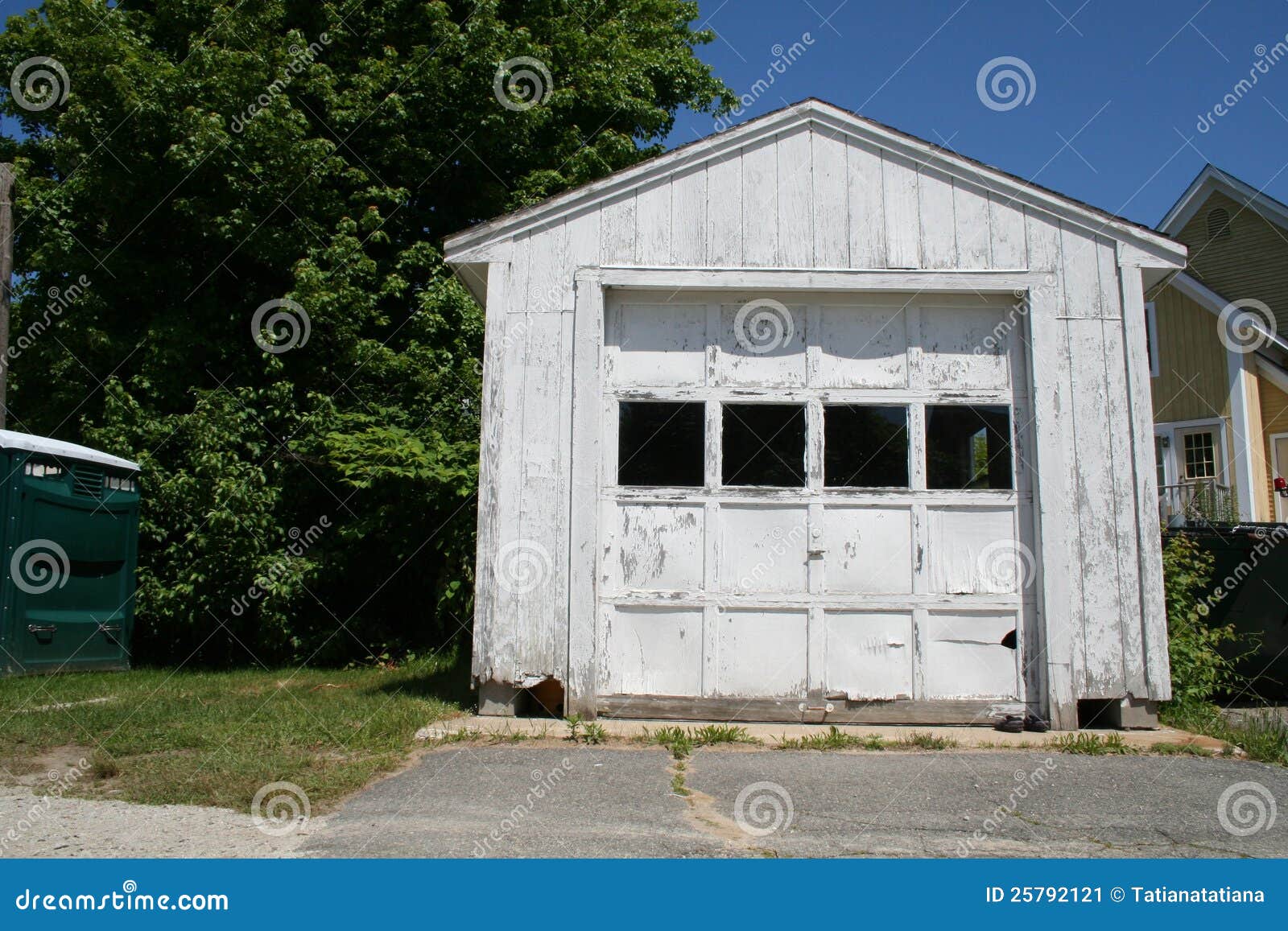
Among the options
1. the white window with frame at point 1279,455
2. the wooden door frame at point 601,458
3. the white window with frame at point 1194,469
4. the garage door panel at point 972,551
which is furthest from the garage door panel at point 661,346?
the white window with frame at point 1279,455

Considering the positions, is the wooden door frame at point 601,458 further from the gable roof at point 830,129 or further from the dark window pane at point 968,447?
the gable roof at point 830,129

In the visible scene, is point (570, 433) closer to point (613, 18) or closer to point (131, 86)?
point (131, 86)

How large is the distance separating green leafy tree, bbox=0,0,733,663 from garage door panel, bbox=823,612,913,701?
430 cm

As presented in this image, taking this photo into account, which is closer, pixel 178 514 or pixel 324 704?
pixel 324 704

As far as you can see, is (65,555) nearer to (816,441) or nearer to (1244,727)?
(816,441)

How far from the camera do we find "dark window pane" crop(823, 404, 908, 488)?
21.6ft

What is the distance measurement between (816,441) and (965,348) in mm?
1300

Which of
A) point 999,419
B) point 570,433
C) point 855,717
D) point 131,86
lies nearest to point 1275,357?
point 999,419

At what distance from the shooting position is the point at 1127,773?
5227 mm

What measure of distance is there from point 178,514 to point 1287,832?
10.0 meters

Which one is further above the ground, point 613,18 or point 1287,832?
point 613,18

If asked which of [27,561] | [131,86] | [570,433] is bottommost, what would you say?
[27,561]

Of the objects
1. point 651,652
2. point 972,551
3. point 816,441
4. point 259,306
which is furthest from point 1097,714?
point 259,306

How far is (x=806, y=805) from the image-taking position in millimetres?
4527
